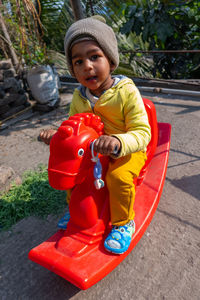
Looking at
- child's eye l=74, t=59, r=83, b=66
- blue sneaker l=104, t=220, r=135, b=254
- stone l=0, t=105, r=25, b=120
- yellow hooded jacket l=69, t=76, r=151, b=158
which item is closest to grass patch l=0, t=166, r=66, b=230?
blue sneaker l=104, t=220, r=135, b=254

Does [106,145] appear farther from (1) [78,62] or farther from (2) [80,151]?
(1) [78,62]

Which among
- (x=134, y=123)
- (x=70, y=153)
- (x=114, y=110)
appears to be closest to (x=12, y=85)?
(x=114, y=110)

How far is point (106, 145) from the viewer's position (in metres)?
1.19

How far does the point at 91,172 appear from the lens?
1476 millimetres

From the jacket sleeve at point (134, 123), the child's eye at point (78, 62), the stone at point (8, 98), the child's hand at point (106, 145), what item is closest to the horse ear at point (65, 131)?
the child's hand at point (106, 145)

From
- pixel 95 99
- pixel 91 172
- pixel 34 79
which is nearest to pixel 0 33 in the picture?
pixel 34 79

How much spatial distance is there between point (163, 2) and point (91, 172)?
4810mm

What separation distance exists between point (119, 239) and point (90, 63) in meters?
1.07

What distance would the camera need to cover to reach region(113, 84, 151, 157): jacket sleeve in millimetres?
1351

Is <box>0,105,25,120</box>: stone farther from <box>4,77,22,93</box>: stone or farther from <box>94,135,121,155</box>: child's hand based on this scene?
<box>94,135,121,155</box>: child's hand

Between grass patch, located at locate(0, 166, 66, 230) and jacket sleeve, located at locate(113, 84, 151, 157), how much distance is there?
1062mm

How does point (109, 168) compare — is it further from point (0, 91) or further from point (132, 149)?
point (0, 91)

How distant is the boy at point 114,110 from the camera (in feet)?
4.70

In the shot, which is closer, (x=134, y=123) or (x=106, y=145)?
(x=106, y=145)
